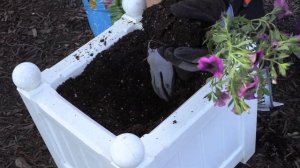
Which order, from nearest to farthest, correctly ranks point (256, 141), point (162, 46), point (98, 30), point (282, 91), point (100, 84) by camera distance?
1. point (162, 46)
2. point (100, 84)
3. point (256, 141)
4. point (282, 91)
5. point (98, 30)

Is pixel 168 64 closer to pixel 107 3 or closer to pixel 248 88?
pixel 248 88

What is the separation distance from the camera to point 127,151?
1.28m

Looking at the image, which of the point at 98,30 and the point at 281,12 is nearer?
the point at 281,12

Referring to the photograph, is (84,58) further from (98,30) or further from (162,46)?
(98,30)

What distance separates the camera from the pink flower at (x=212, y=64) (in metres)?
1.14

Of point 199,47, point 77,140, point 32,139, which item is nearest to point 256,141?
point 199,47

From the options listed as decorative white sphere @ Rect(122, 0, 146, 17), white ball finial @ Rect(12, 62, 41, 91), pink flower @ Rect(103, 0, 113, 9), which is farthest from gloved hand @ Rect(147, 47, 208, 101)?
pink flower @ Rect(103, 0, 113, 9)

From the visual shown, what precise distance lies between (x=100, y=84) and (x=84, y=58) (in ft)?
0.37

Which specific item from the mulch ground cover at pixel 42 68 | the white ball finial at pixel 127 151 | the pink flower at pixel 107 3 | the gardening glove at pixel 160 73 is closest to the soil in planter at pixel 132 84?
the gardening glove at pixel 160 73

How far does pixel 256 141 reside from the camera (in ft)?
7.00

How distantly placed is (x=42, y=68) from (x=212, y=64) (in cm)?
169

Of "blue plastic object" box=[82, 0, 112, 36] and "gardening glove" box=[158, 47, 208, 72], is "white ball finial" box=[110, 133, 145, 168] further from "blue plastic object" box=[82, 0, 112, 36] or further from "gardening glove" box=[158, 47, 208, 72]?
"blue plastic object" box=[82, 0, 112, 36]

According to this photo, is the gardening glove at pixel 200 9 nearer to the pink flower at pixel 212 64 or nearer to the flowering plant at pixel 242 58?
the flowering plant at pixel 242 58

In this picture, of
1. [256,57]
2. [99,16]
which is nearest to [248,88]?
[256,57]
